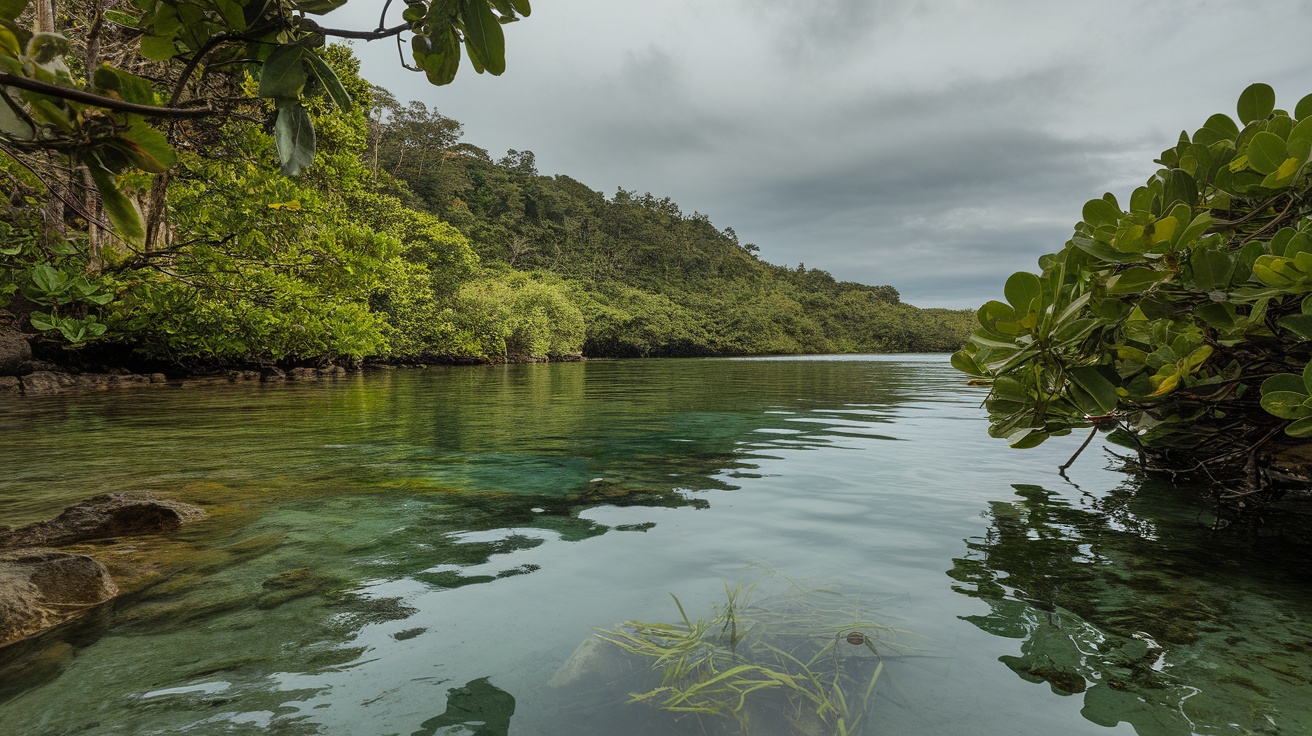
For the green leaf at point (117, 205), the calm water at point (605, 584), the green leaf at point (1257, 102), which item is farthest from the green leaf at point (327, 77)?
the green leaf at point (1257, 102)

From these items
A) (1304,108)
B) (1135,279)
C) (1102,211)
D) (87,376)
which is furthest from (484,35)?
(87,376)

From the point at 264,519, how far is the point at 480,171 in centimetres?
6599

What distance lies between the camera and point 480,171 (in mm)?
64500

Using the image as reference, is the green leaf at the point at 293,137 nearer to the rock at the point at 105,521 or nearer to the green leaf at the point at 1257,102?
the rock at the point at 105,521

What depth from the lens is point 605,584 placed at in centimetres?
291

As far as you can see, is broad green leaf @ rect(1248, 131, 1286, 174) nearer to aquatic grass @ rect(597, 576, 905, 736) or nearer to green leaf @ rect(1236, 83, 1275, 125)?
green leaf @ rect(1236, 83, 1275, 125)

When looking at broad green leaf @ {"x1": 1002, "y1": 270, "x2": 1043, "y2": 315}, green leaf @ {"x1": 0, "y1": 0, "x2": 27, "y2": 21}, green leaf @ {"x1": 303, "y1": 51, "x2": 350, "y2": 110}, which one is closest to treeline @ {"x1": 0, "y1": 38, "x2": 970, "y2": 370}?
green leaf @ {"x1": 303, "y1": 51, "x2": 350, "y2": 110}

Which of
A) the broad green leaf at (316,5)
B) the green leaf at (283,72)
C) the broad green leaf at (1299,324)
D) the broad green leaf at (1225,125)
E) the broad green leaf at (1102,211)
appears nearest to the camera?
the green leaf at (283,72)

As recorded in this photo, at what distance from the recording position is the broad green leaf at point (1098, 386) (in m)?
2.67

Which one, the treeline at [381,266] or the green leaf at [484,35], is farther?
the treeline at [381,266]

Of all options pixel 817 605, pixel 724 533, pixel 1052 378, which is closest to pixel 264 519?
pixel 724 533

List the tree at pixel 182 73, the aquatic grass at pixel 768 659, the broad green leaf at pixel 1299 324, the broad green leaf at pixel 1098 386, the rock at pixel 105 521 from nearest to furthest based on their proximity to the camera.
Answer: the tree at pixel 182 73 < the aquatic grass at pixel 768 659 < the broad green leaf at pixel 1299 324 < the broad green leaf at pixel 1098 386 < the rock at pixel 105 521

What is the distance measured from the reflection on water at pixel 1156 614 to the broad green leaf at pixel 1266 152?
5.80 ft

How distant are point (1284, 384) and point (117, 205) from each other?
3.74 m
